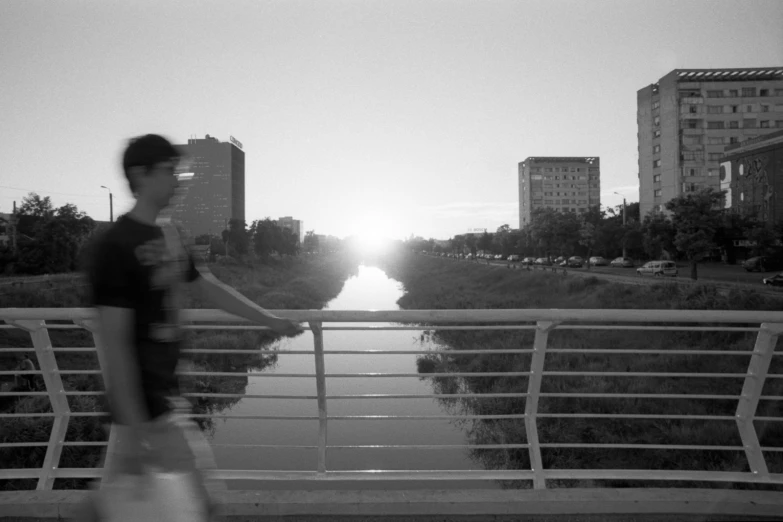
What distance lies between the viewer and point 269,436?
452 inches

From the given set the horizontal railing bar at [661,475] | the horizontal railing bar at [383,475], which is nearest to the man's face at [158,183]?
the horizontal railing bar at [383,475]

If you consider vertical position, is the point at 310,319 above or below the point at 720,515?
above

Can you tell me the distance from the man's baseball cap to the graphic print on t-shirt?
20 centimetres

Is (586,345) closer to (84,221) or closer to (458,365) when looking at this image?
(458,365)

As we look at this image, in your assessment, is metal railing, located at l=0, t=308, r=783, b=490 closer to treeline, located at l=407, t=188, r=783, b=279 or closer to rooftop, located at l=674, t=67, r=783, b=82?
treeline, located at l=407, t=188, r=783, b=279

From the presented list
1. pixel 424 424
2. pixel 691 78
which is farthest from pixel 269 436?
pixel 691 78

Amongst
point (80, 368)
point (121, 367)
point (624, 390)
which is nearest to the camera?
point (121, 367)

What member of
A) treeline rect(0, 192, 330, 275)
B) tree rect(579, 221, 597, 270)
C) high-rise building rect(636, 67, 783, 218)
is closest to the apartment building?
high-rise building rect(636, 67, 783, 218)

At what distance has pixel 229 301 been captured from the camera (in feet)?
6.39

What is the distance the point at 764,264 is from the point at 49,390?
3746 centimetres

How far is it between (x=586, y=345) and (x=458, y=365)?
3963mm

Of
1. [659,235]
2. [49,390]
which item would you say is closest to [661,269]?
[659,235]

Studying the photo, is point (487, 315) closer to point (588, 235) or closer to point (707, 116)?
point (588, 235)

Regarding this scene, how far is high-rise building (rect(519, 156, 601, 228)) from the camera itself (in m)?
116
